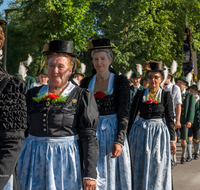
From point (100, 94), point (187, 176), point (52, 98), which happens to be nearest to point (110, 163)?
point (100, 94)

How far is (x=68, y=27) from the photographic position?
15000 mm

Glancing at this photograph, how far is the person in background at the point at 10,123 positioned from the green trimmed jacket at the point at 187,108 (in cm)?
699

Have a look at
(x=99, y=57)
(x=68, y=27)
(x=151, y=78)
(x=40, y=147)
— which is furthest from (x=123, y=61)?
(x=40, y=147)

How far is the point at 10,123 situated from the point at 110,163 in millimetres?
1976

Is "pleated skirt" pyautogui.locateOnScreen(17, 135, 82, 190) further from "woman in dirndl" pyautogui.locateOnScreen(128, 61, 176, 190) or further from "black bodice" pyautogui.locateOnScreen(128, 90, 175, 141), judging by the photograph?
"black bodice" pyautogui.locateOnScreen(128, 90, 175, 141)

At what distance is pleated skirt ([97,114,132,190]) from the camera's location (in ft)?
11.1

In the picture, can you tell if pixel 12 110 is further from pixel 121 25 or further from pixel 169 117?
pixel 121 25

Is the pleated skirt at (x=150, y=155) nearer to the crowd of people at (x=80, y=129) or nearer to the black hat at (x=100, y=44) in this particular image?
the crowd of people at (x=80, y=129)

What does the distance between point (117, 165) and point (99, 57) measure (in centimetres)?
128

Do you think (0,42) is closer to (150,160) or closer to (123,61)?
(150,160)

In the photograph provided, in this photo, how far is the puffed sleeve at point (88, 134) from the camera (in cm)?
236

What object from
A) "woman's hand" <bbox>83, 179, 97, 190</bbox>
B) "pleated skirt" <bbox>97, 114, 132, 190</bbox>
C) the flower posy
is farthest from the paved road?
the flower posy

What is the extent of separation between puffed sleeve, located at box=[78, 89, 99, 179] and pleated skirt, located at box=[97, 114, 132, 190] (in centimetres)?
90

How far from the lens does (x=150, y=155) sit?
4539mm
